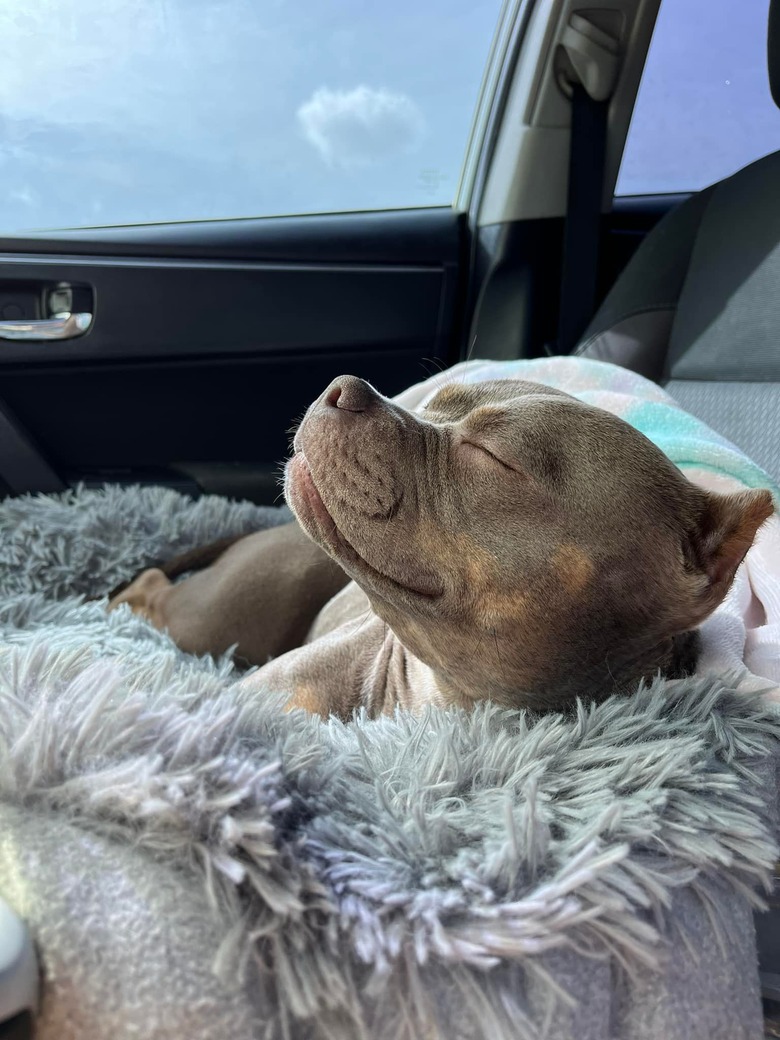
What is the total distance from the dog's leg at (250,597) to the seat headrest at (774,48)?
186 centimetres

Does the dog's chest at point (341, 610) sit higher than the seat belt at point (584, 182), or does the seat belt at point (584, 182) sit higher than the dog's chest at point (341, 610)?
Result: the seat belt at point (584, 182)

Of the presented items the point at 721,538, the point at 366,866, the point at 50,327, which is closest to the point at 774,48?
the point at 721,538

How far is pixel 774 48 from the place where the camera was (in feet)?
8.20

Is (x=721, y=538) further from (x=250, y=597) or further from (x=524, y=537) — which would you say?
(x=250, y=597)

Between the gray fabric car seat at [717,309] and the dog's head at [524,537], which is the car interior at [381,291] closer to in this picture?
the gray fabric car seat at [717,309]

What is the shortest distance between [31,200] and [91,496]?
103 cm

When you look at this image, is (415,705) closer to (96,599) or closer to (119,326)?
(96,599)

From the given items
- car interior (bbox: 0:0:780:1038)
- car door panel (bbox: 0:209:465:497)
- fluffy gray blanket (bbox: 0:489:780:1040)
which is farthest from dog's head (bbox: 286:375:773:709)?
car door panel (bbox: 0:209:465:497)

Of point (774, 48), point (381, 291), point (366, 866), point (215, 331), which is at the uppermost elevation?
point (774, 48)

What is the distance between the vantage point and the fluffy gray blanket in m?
0.83

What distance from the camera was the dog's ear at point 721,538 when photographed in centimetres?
139

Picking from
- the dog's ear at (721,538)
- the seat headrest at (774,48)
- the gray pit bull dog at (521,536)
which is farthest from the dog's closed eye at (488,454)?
the seat headrest at (774,48)

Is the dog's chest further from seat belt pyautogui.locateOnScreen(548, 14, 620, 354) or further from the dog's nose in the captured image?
seat belt pyautogui.locateOnScreen(548, 14, 620, 354)

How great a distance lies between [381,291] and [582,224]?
29.8 inches
